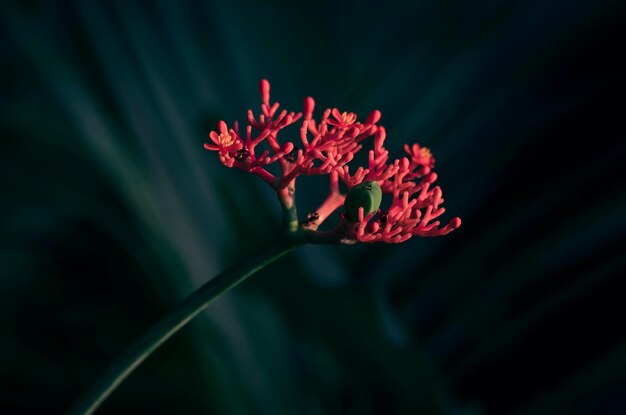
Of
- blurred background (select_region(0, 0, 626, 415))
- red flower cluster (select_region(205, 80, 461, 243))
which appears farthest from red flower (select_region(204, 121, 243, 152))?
blurred background (select_region(0, 0, 626, 415))

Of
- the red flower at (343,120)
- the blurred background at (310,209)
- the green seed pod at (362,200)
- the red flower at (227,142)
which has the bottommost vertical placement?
the green seed pod at (362,200)

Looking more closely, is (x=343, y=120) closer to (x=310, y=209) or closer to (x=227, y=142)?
(x=227, y=142)

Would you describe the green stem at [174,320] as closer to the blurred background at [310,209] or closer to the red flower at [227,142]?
the red flower at [227,142]

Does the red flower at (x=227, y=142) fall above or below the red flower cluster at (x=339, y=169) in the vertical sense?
above

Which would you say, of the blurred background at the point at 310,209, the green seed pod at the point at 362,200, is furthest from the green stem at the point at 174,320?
the blurred background at the point at 310,209

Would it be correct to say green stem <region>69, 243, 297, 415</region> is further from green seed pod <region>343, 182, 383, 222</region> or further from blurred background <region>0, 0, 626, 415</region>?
blurred background <region>0, 0, 626, 415</region>

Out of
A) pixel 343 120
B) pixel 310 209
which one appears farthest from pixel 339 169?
pixel 310 209
